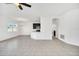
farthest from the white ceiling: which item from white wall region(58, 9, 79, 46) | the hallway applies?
the hallway

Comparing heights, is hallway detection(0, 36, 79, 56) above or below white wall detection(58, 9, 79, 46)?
below

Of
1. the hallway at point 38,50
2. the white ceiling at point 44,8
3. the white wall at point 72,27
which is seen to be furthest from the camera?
the white wall at point 72,27

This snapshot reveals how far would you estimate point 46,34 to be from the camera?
9.25 m

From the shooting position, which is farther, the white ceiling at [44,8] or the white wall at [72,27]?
the white wall at [72,27]

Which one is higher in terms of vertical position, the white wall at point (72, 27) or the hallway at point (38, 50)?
the white wall at point (72, 27)

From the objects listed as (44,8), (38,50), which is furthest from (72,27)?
(38,50)

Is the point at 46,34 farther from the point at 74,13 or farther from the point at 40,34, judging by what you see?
the point at 74,13

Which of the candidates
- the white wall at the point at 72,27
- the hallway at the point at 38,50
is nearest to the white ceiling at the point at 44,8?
the white wall at the point at 72,27

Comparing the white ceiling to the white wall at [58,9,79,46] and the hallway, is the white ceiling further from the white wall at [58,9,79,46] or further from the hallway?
the hallway

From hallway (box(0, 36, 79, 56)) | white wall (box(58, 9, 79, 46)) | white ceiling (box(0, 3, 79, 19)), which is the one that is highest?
white ceiling (box(0, 3, 79, 19))

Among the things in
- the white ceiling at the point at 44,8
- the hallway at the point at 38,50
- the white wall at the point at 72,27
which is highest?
the white ceiling at the point at 44,8

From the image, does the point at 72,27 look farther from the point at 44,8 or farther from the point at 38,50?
the point at 38,50

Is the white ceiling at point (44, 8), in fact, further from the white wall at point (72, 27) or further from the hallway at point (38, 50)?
the hallway at point (38, 50)

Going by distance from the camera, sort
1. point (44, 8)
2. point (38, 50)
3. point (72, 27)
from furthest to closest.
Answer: point (72, 27)
point (44, 8)
point (38, 50)
